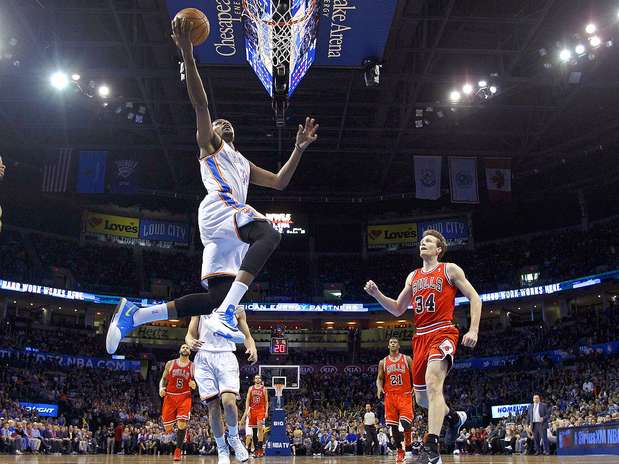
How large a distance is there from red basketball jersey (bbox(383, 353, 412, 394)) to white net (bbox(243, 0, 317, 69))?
7060mm

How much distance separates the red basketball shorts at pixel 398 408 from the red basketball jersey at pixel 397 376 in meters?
0.09

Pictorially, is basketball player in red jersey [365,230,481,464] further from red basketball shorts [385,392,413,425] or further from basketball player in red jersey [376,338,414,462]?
red basketball shorts [385,392,413,425]

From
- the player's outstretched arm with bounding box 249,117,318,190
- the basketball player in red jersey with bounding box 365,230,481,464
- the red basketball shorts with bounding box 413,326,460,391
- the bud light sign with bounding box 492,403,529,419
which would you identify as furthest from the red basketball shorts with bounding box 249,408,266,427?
the bud light sign with bounding box 492,403,529,419

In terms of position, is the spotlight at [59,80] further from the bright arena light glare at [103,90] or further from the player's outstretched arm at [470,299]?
the player's outstretched arm at [470,299]

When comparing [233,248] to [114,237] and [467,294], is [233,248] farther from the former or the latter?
[114,237]

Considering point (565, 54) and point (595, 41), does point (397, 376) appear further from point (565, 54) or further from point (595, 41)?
point (565, 54)

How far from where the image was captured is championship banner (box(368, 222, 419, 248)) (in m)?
43.9

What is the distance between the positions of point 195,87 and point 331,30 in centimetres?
1398

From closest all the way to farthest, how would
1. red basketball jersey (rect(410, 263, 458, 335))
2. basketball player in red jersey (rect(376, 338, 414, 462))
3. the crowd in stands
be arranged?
red basketball jersey (rect(410, 263, 458, 335)) < basketball player in red jersey (rect(376, 338, 414, 462)) < the crowd in stands

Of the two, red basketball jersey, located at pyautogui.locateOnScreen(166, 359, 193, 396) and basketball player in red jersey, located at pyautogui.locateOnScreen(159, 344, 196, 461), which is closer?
basketball player in red jersey, located at pyautogui.locateOnScreen(159, 344, 196, 461)

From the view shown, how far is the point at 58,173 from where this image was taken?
92.7 ft

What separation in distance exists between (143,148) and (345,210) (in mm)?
17238

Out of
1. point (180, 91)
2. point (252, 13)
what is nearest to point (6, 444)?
point (180, 91)

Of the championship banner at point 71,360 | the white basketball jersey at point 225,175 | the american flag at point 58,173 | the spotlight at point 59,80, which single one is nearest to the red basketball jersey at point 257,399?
the white basketball jersey at point 225,175
